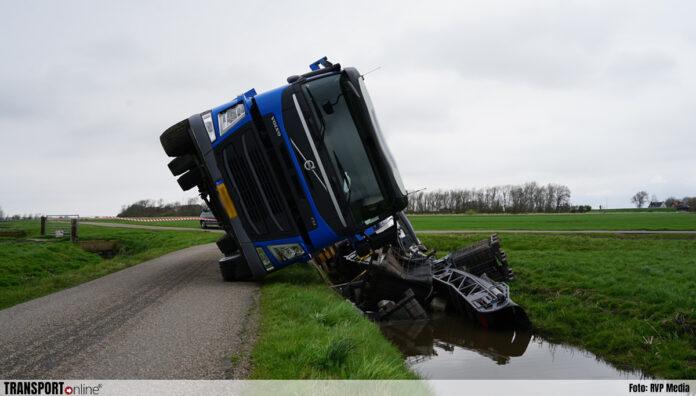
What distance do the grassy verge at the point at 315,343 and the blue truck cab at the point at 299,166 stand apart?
106cm

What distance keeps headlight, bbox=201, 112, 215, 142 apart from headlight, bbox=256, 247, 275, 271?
2.17 meters

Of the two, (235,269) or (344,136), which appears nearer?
(344,136)

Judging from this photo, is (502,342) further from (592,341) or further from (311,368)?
(311,368)

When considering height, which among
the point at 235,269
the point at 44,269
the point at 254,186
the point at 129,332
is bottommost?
the point at 44,269

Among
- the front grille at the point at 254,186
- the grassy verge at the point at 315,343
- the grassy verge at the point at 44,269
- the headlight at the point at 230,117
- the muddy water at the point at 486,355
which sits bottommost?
the muddy water at the point at 486,355

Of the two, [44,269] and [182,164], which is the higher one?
[182,164]

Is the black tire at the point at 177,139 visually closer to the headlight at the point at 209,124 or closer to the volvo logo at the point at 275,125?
the headlight at the point at 209,124

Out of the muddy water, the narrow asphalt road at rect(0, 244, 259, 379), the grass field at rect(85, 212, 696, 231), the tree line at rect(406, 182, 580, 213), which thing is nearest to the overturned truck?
the muddy water

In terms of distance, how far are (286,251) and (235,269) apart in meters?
1.59

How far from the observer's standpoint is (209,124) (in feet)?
24.5

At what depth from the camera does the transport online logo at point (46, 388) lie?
9.86 feet

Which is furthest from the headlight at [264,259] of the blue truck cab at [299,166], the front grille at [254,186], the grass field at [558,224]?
the grass field at [558,224]

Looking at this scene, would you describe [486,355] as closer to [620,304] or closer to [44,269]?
[620,304]

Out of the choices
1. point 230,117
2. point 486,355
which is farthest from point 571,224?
point 230,117
